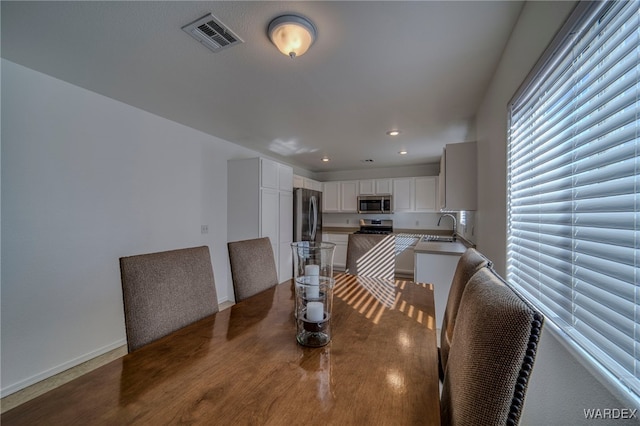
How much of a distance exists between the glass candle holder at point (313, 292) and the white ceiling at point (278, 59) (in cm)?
125

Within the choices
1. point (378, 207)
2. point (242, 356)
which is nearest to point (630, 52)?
point (242, 356)

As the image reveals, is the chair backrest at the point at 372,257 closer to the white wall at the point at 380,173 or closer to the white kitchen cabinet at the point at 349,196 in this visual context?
the white kitchen cabinet at the point at 349,196

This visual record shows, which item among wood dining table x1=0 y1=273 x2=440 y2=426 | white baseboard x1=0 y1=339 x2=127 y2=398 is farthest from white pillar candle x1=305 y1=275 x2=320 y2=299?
white baseboard x1=0 y1=339 x2=127 y2=398

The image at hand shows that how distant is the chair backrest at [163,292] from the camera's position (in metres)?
1.02

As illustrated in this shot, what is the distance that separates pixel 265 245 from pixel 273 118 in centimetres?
166

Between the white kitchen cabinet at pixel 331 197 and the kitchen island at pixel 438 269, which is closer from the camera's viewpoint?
the kitchen island at pixel 438 269

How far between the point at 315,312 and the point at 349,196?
4936mm

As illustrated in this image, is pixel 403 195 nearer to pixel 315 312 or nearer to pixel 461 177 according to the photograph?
pixel 461 177

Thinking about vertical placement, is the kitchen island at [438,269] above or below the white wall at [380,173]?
below

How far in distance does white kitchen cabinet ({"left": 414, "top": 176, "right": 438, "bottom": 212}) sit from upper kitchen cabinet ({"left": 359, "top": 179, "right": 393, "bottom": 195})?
1.84 feet

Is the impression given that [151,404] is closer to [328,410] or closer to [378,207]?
[328,410]

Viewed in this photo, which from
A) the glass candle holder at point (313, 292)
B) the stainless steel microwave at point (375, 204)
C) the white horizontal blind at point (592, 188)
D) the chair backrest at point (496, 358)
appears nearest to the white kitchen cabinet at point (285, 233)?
the stainless steel microwave at point (375, 204)

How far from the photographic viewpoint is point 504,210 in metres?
1.65

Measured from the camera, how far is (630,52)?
2.16 feet
